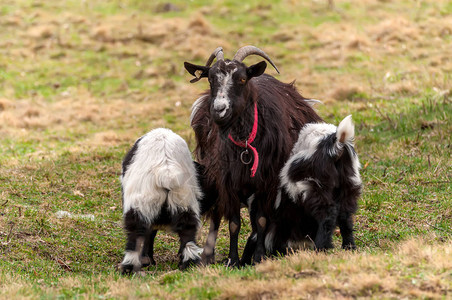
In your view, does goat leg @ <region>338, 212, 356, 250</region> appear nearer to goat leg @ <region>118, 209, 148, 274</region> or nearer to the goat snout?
the goat snout

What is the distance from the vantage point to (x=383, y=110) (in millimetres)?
13211

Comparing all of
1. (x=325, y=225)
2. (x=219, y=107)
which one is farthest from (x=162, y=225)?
(x=325, y=225)

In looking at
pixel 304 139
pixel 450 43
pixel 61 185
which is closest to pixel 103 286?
pixel 304 139

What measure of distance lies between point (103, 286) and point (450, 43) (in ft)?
50.1

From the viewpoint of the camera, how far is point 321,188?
262 inches

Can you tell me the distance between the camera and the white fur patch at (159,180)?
684cm

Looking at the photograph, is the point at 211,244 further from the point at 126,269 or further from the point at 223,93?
the point at 223,93

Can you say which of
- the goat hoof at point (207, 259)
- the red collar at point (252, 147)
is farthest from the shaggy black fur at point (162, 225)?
the red collar at point (252, 147)

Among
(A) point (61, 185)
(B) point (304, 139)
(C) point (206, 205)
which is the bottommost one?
(A) point (61, 185)

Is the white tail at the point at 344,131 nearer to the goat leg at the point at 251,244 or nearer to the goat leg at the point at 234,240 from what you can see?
the goat leg at the point at 251,244

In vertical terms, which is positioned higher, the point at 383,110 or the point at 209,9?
the point at 209,9

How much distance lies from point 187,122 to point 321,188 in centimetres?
825

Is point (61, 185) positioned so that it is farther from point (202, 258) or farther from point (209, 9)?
point (209, 9)

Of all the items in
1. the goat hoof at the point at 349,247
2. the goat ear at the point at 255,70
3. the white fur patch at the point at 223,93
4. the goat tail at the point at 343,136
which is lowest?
the goat hoof at the point at 349,247
